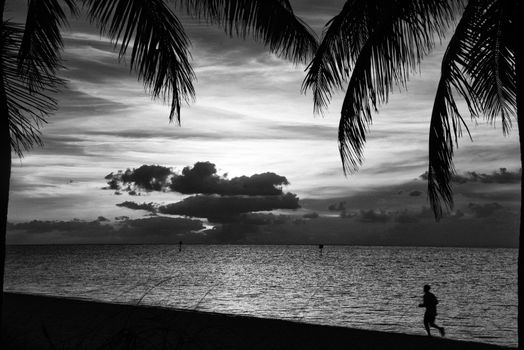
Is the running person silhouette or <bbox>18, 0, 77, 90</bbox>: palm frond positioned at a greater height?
<bbox>18, 0, 77, 90</bbox>: palm frond

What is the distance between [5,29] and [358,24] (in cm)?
443

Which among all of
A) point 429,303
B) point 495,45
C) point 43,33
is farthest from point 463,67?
point 429,303

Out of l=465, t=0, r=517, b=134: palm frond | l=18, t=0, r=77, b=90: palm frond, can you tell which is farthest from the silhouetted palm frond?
l=18, t=0, r=77, b=90: palm frond

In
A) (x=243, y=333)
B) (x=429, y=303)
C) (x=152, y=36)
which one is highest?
(x=152, y=36)

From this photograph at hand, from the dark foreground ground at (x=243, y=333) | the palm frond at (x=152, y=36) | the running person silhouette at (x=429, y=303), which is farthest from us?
the running person silhouette at (x=429, y=303)

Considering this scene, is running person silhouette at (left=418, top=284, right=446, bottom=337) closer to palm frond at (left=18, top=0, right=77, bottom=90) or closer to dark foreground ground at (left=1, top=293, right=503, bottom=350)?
dark foreground ground at (left=1, top=293, right=503, bottom=350)

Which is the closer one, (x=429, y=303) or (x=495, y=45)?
(x=495, y=45)

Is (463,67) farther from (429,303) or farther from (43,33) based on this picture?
(429,303)

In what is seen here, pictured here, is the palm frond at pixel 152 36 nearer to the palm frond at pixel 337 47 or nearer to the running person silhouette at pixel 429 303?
the palm frond at pixel 337 47

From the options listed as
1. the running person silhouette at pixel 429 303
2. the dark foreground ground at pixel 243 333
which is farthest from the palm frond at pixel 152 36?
the running person silhouette at pixel 429 303

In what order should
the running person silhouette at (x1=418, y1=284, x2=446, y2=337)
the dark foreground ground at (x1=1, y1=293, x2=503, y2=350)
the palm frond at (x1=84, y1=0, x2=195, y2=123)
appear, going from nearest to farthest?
1. the palm frond at (x1=84, y1=0, x2=195, y2=123)
2. the dark foreground ground at (x1=1, y1=293, x2=503, y2=350)
3. the running person silhouette at (x1=418, y1=284, x2=446, y2=337)

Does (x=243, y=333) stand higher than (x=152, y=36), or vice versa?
(x=152, y=36)

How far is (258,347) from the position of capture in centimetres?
1438

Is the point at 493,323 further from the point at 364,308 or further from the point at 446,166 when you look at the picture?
the point at 446,166
